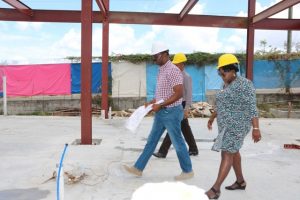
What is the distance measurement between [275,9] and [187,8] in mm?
2255

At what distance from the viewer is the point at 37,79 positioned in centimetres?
1616

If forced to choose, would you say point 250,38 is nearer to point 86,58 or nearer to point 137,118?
point 86,58

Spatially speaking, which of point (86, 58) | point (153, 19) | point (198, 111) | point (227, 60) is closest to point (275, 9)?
point (153, 19)

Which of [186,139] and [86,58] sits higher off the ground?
[86,58]

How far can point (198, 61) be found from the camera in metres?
17.5

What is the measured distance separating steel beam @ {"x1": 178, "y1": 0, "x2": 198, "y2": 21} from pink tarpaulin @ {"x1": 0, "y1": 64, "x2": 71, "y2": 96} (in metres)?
6.82

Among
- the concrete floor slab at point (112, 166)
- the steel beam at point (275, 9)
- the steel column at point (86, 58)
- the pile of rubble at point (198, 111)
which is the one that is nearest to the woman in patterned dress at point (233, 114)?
the concrete floor slab at point (112, 166)

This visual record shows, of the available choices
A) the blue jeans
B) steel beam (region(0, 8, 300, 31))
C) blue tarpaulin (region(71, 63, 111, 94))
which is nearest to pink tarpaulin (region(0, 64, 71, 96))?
blue tarpaulin (region(71, 63, 111, 94))

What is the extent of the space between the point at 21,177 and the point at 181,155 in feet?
6.74

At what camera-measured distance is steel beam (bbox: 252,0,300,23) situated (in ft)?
28.9

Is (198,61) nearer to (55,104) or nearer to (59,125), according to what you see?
(55,104)

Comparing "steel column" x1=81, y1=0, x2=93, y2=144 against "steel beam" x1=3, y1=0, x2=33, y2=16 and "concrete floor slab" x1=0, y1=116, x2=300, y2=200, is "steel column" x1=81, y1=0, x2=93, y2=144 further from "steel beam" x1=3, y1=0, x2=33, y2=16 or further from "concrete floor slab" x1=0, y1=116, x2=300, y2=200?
"steel beam" x1=3, y1=0, x2=33, y2=16

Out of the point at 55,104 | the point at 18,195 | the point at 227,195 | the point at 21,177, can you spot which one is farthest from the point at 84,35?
the point at 55,104

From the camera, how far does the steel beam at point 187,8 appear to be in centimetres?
965
